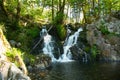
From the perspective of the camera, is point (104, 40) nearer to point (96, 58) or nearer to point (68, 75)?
point (96, 58)

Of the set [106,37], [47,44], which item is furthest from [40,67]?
[106,37]

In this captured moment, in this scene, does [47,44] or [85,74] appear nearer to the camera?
[85,74]

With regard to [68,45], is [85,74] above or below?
below

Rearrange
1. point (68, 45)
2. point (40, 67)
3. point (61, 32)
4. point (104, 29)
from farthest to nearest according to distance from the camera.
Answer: point (61, 32) → point (68, 45) → point (104, 29) → point (40, 67)

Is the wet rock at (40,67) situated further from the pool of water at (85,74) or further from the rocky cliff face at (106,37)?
the rocky cliff face at (106,37)

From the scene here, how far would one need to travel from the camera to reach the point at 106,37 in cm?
4134

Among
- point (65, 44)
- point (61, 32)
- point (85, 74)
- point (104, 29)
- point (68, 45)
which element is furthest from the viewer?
point (61, 32)

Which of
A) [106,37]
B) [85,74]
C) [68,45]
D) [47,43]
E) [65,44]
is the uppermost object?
[106,37]

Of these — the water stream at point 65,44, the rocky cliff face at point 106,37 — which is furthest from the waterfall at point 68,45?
the rocky cliff face at point 106,37

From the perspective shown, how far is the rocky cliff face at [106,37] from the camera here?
40000mm

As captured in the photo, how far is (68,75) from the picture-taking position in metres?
26.2

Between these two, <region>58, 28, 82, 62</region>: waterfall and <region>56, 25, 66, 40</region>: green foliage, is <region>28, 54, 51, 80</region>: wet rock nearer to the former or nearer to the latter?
<region>58, 28, 82, 62</region>: waterfall

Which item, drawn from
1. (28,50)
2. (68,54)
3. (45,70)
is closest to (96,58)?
(68,54)

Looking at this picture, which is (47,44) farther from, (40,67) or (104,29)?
(40,67)
